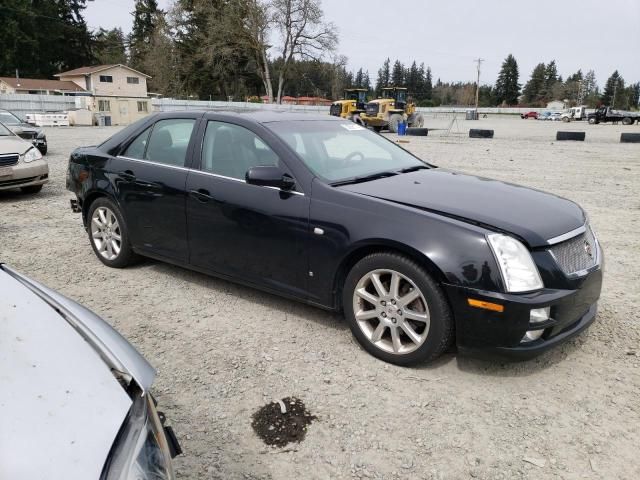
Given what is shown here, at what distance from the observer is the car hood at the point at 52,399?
1212 millimetres

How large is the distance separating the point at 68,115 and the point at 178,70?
99.8 ft

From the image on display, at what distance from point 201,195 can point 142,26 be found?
88.6 m

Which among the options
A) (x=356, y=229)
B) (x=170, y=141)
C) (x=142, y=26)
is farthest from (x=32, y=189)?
(x=142, y=26)

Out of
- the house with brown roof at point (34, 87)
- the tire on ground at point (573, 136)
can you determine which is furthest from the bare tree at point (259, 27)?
the tire on ground at point (573, 136)

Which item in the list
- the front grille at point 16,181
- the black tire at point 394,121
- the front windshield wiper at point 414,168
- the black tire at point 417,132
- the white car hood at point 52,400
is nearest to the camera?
the white car hood at point 52,400

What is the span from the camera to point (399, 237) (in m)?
3.10

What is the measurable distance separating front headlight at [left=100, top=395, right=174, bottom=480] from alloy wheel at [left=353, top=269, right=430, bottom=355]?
6.00ft

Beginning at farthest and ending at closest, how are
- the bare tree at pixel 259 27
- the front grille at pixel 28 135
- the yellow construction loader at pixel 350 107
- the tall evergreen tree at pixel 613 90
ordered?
the tall evergreen tree at pixel 613 90
the bare tree at pixel 259 27
the yellow construction loader at pixel 350 107
the front grille at pixel 28 135

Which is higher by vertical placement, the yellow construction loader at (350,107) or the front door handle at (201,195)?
the yellow construction loader at (350,107)

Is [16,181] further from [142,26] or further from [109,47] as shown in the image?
[109,47]

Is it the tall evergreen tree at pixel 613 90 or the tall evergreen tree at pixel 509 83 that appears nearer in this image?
the tall evergreen tree at pixel 613 90

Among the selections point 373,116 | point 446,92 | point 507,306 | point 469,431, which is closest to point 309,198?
point 507,306

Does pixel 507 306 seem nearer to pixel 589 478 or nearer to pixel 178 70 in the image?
pixel 589 478

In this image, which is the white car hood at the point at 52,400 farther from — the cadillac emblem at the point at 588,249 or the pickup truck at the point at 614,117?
the pickup truck at the point at 614,117
